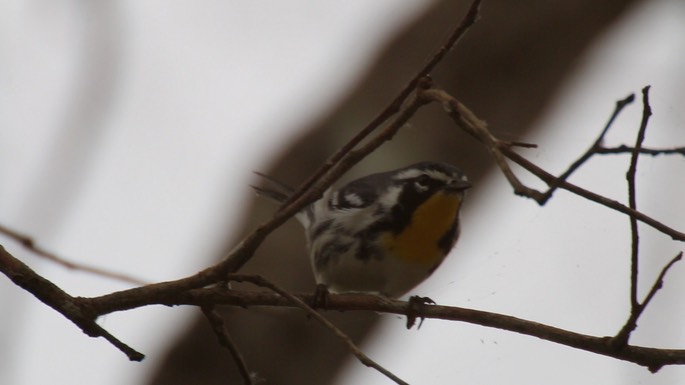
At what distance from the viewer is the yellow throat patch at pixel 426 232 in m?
3.36

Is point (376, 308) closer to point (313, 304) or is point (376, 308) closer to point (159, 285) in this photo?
point (313, 304)

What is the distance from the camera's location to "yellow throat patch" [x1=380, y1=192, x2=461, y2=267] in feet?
11.0

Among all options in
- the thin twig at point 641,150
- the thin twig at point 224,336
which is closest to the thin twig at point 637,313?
the thin twig at point 641,150

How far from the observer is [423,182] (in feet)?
11.6

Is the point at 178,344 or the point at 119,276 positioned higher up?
the point at 119,276

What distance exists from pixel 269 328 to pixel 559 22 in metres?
1.59

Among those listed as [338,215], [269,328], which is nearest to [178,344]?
[269,328]

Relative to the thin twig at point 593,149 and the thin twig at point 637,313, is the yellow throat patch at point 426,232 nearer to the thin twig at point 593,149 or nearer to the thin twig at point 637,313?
the thin twig at point 637,313

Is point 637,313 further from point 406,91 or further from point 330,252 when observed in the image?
point 330,252

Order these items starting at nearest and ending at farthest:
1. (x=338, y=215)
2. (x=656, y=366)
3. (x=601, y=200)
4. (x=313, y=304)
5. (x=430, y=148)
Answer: (x=601, y=200), (x=656, y=366), (x=313, y=304), (x=338, y=215), (x=430, y=148)

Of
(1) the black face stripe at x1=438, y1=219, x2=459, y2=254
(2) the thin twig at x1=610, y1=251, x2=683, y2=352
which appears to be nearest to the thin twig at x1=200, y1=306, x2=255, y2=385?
(2) the thin twig at x1=610, y1=251, x2=683, y2=352

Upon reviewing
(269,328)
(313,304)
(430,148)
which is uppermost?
(430,148)

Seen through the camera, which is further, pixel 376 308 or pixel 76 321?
pixel 376 308

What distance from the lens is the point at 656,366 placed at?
1963mm
